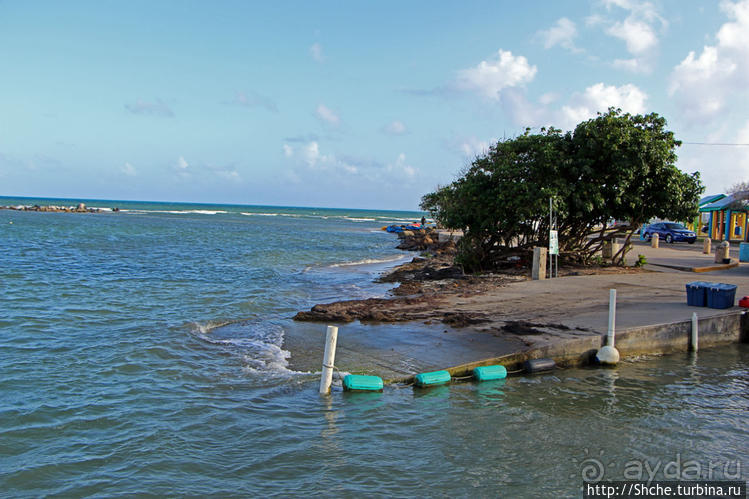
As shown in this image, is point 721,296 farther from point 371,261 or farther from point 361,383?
point 371,261

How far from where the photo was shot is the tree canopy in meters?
19.2

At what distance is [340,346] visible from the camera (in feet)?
36.8

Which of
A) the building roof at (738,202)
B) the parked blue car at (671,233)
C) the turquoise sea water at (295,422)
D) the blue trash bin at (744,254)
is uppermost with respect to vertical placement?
the building roof at (738,202)

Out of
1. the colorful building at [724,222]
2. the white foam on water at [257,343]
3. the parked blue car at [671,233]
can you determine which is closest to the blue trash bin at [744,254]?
the colorful building at [724,222]

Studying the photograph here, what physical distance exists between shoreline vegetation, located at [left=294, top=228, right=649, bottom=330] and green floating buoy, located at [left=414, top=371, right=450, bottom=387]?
3393mm

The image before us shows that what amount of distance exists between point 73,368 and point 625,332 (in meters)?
10.9

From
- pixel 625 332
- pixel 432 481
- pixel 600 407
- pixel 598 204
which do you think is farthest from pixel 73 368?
pixel 598 204

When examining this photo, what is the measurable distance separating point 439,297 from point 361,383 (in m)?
8.13

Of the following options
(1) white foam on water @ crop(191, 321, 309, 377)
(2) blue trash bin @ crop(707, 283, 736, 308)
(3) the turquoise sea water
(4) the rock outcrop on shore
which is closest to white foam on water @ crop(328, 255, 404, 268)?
(4) the rock outcrop on shore

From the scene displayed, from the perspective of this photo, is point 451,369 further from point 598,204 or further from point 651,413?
point 598,204

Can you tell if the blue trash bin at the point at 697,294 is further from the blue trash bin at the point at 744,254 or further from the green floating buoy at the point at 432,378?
the blue trash bin at the point at 744,254

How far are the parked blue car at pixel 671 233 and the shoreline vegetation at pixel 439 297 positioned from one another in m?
20.0

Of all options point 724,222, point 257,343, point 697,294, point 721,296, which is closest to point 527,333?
point 697,294

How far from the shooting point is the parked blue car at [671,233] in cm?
3806
